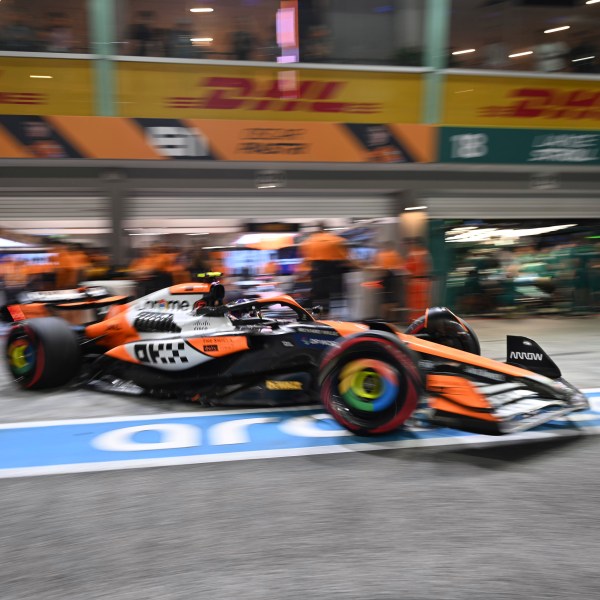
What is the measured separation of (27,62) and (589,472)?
30.0ft

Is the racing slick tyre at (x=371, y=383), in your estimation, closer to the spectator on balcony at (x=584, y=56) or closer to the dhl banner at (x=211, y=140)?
the dhl banner at (x=211, y=140)

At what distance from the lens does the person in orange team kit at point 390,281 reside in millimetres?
8977

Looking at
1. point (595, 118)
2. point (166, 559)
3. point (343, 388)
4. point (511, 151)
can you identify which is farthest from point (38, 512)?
point (595, 118)

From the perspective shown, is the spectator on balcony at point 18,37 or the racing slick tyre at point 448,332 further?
the spectator on balcony at point 18,37

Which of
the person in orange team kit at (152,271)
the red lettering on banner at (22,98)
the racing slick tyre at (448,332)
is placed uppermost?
the red lettering on banner at (22,98)

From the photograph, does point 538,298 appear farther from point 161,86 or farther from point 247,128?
point 161,86

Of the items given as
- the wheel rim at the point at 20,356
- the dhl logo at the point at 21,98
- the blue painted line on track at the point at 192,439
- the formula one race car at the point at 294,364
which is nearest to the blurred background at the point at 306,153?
the dhl logo at the point at 21,98

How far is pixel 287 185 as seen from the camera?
30.7 feet

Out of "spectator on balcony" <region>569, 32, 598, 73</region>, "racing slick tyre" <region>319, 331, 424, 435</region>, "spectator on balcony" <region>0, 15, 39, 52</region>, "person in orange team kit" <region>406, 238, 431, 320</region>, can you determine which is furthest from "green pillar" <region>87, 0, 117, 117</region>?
"spectator on balcony" <region>569, 32, 598, 73</region>

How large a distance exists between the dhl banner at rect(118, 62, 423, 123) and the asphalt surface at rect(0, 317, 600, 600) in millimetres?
6978

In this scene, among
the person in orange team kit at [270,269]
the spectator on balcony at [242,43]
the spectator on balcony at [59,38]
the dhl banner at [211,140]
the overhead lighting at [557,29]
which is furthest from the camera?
the overhead lighting at [557,29]

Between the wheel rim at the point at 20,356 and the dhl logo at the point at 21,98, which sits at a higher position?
the dhl logo at the point at 21,98

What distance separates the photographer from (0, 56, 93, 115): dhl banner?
27.5 ft

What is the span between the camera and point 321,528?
8.06ft
